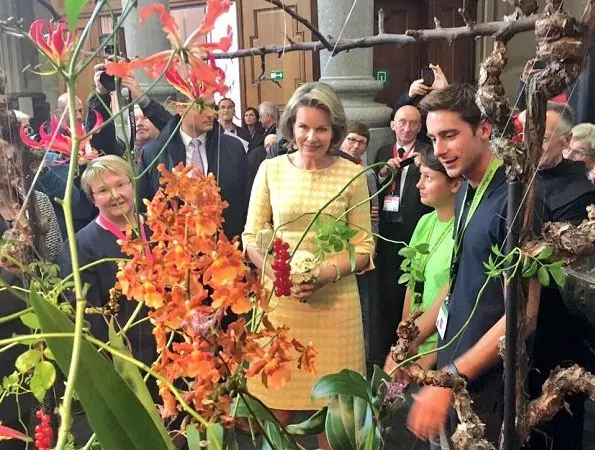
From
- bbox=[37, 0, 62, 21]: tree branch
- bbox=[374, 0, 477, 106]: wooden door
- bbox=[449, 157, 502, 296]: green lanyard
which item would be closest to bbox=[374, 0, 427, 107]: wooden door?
bbox=[374, 0, 477, 106]: wooden door

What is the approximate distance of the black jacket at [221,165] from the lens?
60 cm

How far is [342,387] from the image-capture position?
46 centimetres

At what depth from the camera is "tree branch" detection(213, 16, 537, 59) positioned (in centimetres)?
43

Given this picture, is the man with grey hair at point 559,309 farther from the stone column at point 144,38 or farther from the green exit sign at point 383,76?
the stone column at point 144,38

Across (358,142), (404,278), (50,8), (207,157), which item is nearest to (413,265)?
(404,278)

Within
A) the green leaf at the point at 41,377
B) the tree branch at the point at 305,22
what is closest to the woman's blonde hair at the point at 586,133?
the tree branch at the point at 305,22

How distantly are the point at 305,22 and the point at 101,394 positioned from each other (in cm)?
33

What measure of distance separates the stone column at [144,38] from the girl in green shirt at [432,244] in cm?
26

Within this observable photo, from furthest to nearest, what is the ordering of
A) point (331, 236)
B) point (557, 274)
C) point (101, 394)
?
1. point (331, 236)
2. point (557, 274)
3. point (101, 394)

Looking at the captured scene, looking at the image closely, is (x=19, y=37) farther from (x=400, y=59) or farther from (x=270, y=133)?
(x=400, y=59)

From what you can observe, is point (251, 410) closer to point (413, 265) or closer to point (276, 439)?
point (276, 439)

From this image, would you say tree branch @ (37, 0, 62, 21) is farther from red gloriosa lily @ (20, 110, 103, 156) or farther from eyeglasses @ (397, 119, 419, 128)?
eyeglasses @ (397, 119, 419, 128)

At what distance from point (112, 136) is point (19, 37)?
14 centimetres

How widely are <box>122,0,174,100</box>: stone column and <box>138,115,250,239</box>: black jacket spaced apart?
0.13 feet
